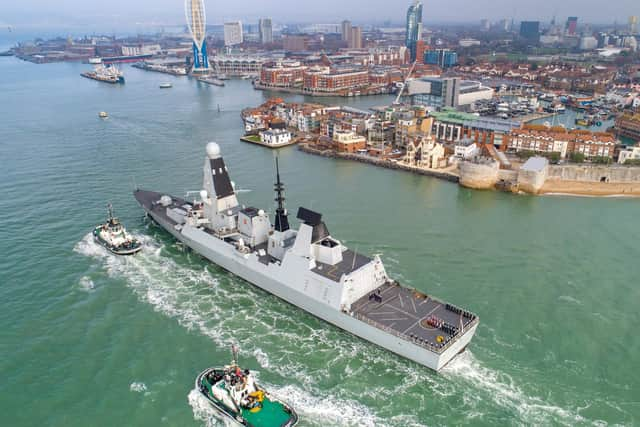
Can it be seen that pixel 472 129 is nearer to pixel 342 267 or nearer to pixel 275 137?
pixel 275 137

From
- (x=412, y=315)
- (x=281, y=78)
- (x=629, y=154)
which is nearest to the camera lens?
(x=412, y=315)

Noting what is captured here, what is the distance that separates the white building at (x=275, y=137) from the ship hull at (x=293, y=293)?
20684 millimetres

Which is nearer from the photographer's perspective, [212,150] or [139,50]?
[212,150]

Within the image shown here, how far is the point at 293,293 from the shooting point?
18703mm

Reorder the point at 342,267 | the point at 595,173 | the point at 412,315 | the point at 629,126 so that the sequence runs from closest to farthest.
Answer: the point at 412,315 → the point at 342,267 → the point at 595,173 → the point at 629,126

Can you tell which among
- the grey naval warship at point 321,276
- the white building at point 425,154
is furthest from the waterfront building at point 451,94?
the grey naval warship at point 321,276

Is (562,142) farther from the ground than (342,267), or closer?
farther from the ground

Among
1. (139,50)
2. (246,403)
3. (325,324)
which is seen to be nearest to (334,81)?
(325,324)

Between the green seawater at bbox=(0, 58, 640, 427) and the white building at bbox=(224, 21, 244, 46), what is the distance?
170508mm

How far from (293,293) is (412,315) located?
17.0 ft

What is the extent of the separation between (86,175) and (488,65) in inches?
3849

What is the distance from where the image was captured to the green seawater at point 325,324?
14.0 m

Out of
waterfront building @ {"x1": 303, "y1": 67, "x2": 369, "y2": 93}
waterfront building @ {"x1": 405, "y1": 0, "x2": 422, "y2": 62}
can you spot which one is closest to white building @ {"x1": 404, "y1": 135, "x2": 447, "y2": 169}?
waterfront building @ {"x1": 303, "y1": 67, "x2": 369, "y2": 93}

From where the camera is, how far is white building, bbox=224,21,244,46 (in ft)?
616
